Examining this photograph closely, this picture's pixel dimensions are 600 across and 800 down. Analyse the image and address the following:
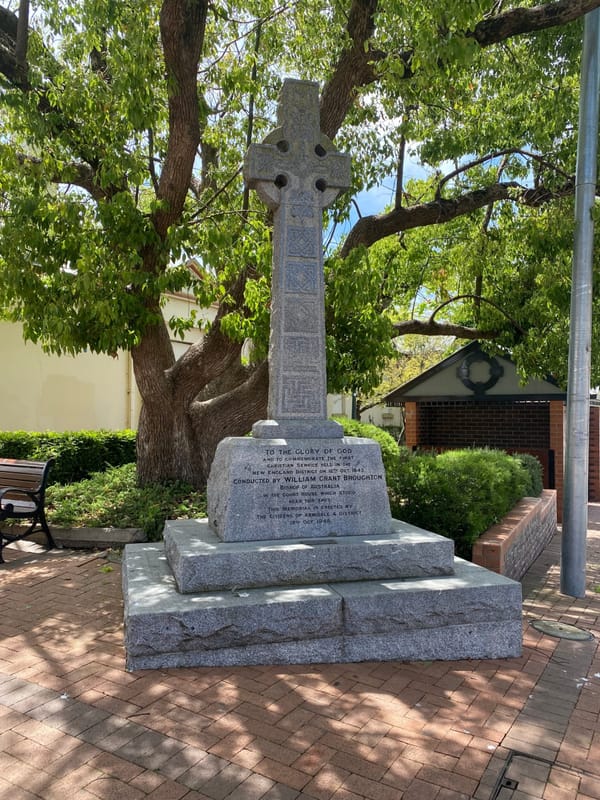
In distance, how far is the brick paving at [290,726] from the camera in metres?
2.68

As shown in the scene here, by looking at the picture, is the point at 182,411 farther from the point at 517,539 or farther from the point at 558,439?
the point at 558,439

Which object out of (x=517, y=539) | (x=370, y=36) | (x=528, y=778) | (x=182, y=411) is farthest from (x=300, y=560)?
(x=370, y=36)

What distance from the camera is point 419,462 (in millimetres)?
7668

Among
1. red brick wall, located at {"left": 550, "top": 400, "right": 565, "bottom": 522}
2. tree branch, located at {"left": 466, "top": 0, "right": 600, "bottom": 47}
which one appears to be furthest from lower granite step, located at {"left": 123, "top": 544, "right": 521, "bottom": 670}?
red brick wall, located at {"left": 550, "top": 400, "right": 565, "bottom": 522}

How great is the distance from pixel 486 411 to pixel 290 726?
11665 millimetres

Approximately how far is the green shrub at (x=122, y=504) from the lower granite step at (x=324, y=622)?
2.91 metres

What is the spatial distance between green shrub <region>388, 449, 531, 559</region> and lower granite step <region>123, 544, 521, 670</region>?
186cm

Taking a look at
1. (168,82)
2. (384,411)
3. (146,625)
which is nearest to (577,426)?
(146,625)

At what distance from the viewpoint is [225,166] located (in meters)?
9.78

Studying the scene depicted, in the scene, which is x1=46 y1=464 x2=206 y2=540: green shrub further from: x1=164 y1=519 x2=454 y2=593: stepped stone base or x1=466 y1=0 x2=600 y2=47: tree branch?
x1=466 y1=0 x2=600 y2=47: tree branch

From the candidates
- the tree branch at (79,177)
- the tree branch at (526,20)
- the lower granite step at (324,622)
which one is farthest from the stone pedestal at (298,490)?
the tree branch at (526,20)

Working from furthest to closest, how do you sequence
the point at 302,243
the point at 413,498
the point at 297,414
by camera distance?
1. the point at 413,498
2. the point at 302,243
3. the point at 297,414

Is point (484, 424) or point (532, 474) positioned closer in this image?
point (532, 474)

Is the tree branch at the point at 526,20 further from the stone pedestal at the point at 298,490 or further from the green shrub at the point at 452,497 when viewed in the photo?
the stone pedestal at the point at 298,490
